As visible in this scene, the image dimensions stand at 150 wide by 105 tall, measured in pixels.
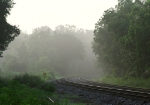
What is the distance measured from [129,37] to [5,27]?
1456cm

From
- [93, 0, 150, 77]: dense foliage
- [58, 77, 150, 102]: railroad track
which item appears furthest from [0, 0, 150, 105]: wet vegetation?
[58, 77, 150, 102]: railroad track

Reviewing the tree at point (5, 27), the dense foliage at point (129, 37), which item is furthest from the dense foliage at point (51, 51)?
the tree at point (5, 27)

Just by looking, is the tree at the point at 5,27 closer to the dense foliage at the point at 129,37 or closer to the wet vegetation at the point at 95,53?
the wet vegetation at the point at 95,53

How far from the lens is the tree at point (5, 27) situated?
1025 inches

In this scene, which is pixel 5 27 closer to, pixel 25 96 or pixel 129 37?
pixel 129 37

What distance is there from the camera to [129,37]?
→ 86.1 feet

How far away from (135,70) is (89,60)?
7724 centimetres

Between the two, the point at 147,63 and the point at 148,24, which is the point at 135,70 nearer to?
the point at 147,63

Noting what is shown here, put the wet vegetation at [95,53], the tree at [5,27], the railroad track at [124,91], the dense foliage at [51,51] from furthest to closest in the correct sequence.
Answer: the dense foliage at [51,51] < the tree at [5,27] < the wet vegetation at [95,53] < the railroad track at [124,91]

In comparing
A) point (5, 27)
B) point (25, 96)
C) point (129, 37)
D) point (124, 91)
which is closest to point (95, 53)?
point (129, 37)

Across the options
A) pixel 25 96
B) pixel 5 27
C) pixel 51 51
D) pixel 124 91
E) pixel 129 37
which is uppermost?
pixel 51 51

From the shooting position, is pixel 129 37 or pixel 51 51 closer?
pixel 129 37

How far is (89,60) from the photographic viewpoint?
352ft

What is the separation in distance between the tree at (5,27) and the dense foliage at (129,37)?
13.3 m
